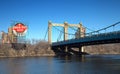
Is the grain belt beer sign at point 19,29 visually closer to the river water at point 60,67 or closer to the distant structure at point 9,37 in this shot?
the distant structure at point 9,37

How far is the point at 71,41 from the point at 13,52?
75.1 ft

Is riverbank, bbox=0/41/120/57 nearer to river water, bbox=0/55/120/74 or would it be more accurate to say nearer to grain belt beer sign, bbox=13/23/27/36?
grain belt beer sign, bbox=13/23/27/36

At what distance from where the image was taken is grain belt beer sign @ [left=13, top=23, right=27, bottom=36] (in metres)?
96.7

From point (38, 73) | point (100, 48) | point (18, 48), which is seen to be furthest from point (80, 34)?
point (38, 73)

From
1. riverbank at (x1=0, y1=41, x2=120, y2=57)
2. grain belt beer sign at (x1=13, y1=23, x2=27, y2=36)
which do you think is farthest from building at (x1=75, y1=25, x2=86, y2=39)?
grain belt beer sign at (x1=13, y1=23, x2=27, y2=36)

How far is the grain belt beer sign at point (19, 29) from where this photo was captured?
317 ft

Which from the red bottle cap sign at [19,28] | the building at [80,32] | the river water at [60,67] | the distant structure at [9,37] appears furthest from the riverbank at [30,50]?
the river water at [60,67]

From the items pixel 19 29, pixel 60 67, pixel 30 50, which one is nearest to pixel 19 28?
pixel 19 29

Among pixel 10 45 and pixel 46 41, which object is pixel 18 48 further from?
pixel 46 41

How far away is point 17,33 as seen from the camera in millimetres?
96500

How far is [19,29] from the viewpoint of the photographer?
319ft

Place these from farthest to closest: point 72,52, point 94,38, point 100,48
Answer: point 100,48 → point 72,52 → point 94,38

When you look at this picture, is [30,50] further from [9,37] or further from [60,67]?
[60,67]

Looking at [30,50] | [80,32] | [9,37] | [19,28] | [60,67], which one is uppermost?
[19,28]
